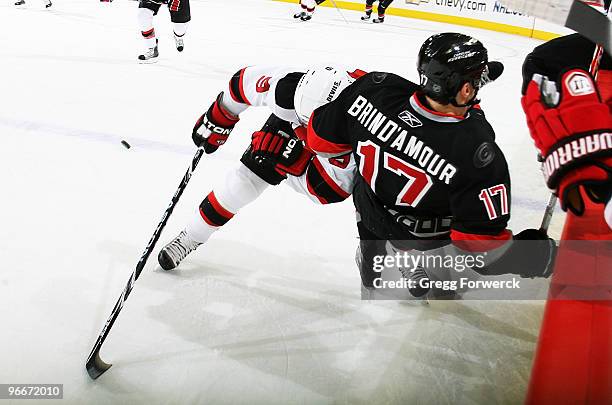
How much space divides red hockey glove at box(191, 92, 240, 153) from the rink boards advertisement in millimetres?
6209

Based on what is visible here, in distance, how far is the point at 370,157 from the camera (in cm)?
139

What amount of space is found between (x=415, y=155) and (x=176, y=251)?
94cm

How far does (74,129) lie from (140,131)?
332 millimetres

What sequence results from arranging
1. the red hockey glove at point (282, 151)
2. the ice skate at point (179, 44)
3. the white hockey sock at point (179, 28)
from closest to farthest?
the red hockey glove at point (282, 151)
the white hockey sock at point (179, 28)
the ice skate at point (179, 44)

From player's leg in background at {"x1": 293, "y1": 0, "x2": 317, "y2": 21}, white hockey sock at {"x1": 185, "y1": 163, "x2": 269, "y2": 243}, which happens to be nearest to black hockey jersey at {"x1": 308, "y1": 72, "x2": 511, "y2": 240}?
white hockey sock at {"x1": 185, "y1": 163, "x2": 269, "y2": 243}

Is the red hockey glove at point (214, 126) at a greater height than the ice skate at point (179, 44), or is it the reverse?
the red hockey glove at point (214, 126)

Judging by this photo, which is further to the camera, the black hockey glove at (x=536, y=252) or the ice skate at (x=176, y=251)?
the ice skate at (x=176, y=251)

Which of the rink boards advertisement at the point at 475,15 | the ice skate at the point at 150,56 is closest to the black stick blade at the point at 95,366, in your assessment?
the ice skate at the point at 150,56

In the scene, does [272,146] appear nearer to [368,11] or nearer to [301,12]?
[301,12]

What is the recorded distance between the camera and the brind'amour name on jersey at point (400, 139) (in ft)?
4.18

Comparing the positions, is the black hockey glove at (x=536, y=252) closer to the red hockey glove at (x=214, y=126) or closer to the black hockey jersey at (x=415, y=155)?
the black hockey jersey at (x=415, y=155)

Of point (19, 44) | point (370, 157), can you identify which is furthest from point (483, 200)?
point (19, 44)

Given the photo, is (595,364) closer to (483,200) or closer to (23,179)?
(483,200)

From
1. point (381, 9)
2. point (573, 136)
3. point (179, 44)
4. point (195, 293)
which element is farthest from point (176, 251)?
point (381, 9)
